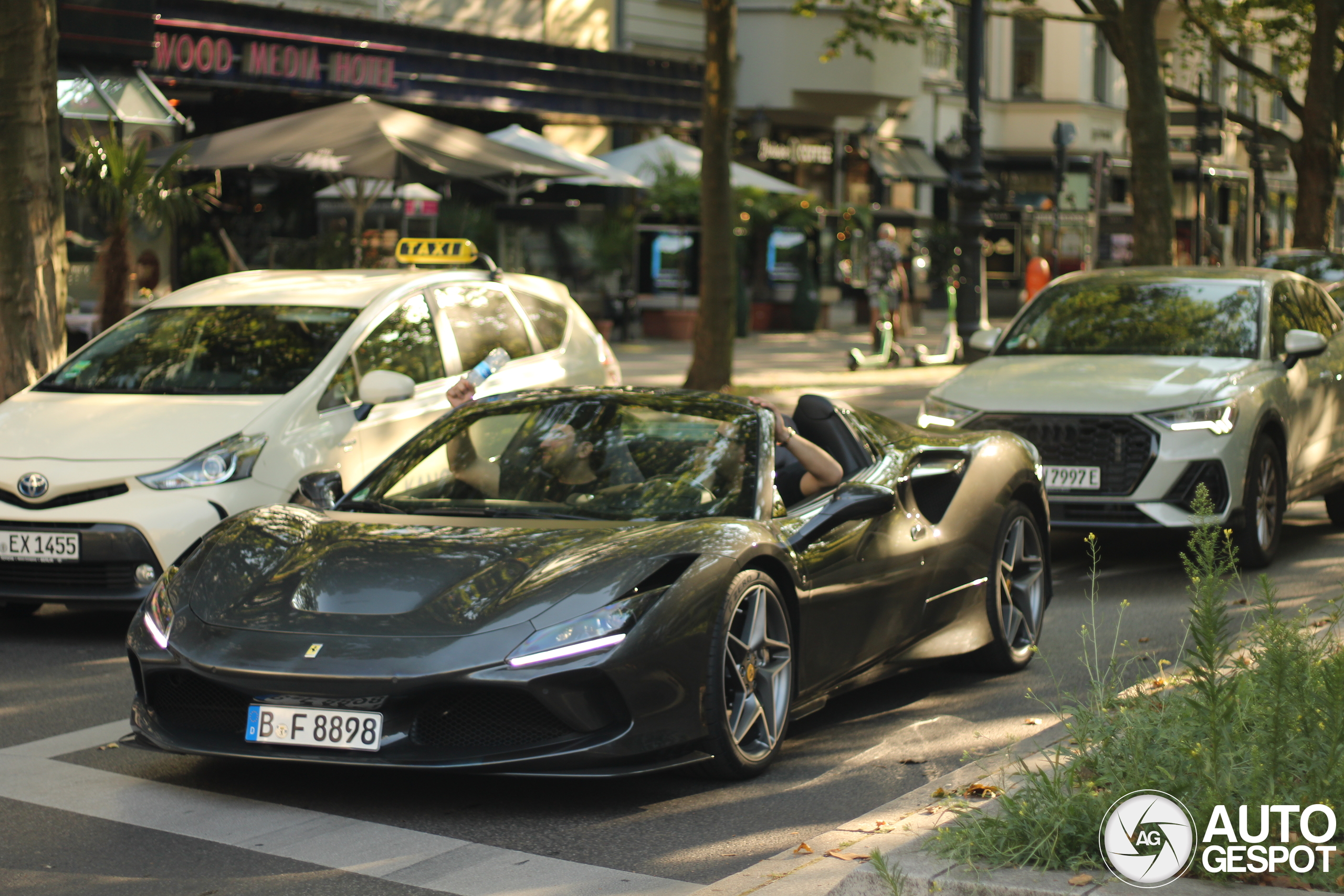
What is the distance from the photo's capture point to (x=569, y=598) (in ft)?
16.0

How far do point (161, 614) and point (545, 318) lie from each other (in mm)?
5285

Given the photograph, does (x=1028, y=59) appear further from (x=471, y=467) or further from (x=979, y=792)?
(x=979, y=792)

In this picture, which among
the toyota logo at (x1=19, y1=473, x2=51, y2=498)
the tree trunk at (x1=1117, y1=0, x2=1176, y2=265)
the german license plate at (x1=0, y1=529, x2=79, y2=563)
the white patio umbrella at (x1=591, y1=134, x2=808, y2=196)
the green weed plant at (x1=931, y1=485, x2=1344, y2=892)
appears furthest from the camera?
the white patio umbrella at (x1=591, y1=134, x2=808, y2=196)

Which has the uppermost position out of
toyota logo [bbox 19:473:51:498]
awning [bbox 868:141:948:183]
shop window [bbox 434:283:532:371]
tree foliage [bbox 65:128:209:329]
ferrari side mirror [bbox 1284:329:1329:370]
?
awning [bbox 868:141:948:183]

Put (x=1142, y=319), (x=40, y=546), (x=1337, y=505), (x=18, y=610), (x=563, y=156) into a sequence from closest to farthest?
(x=40, y=546), (x=18, y=610), (x=1142, y=319), (x=1337, y=505), (x=563, y=156)

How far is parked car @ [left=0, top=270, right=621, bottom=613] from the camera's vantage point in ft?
24.4

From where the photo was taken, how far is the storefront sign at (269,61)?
20.4 metres

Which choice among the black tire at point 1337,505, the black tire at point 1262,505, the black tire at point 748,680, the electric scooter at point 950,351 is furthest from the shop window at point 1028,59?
the black tire at point 748,680

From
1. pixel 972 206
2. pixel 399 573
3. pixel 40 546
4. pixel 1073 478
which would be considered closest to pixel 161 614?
pixel 399 573

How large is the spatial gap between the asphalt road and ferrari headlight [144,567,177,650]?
484mm

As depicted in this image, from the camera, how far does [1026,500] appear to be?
7273 mm

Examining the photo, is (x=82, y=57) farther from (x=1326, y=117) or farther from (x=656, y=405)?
(x=1326, y=117)

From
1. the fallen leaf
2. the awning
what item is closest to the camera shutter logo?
the fallen leaf

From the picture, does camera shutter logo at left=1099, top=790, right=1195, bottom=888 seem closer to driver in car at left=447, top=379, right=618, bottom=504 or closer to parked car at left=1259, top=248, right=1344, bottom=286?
driver in car at left=447, top=379, right=618, bottom=504
